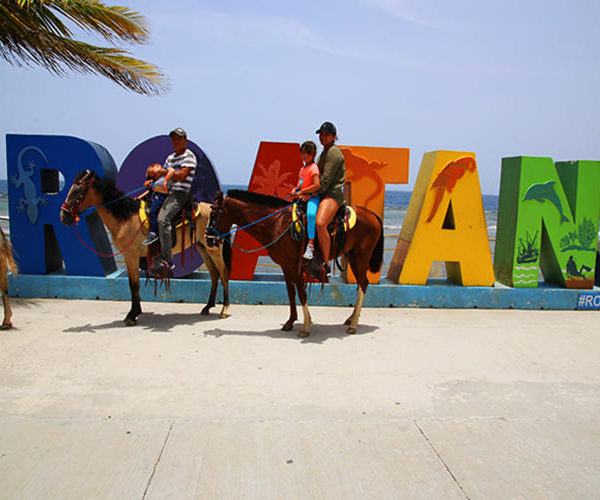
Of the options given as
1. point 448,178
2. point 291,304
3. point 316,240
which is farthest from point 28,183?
point 448,178

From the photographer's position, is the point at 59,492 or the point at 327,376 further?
the point at 327,376

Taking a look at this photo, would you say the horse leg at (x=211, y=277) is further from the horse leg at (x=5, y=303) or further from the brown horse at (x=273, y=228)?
the horse leg at (x=5, y=303)

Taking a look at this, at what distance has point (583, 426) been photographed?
4.30 meters

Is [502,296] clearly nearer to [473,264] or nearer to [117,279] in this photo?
[473,264]

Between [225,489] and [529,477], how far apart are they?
6.91 feet

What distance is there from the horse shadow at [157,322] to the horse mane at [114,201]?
1.50 m

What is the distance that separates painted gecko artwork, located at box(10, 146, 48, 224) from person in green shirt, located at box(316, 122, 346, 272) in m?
4.83

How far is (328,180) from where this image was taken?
262 inches

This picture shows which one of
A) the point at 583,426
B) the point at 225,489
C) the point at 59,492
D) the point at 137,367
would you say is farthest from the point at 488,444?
the point at 137,367

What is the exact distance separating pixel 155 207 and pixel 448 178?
488cm

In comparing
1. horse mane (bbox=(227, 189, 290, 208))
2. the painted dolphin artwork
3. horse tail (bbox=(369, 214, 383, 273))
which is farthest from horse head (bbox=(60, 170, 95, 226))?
the painted dolphin artwork

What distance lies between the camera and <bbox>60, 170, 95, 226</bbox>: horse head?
6766mm

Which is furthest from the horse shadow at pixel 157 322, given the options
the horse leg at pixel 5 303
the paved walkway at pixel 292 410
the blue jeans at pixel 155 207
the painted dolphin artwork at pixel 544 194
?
the painted dolphin artwork at pixel 544 194

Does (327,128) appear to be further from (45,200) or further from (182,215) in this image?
(45,200)
